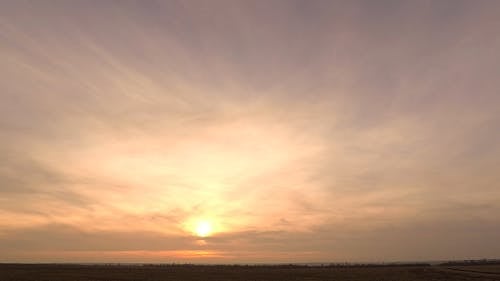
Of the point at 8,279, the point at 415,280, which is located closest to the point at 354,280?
the point at 415,280

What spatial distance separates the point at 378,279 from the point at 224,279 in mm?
27774

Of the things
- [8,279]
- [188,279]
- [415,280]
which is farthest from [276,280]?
[8,279]

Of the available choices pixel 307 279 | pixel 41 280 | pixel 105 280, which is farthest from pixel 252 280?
pixel 41 280

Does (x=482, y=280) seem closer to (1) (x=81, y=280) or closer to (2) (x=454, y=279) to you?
(2) (x=454, y=279)

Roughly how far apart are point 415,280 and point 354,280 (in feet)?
33.6

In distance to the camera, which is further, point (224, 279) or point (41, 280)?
point (224, 279)

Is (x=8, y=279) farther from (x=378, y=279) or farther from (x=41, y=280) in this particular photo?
(x=378, y=279)

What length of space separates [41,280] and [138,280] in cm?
1546

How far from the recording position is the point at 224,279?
80.6 m

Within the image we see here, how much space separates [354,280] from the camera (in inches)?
3098

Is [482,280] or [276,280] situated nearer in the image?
[482,280]

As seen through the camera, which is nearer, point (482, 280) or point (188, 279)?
point (482, 280)

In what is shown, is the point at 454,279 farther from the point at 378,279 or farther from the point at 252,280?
the point at 252,280

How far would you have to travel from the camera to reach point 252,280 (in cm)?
7844
